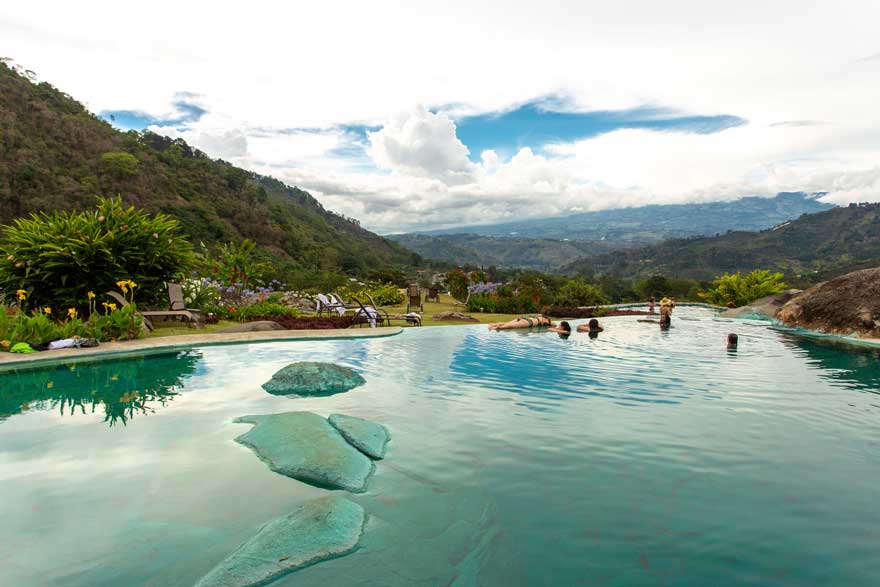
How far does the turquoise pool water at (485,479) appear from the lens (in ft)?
11.2

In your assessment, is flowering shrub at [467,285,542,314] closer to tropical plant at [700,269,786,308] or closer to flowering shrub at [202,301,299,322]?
flowering shrub at [202,301,299,322]

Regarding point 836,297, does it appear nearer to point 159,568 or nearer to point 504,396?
point 504,396

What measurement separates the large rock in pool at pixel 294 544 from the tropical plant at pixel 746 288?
28.3 m

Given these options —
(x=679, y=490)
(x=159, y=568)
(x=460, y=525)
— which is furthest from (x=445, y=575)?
(x=679, y=490)

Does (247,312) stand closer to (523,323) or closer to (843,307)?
(523,323)

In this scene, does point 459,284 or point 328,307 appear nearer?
point 328,307

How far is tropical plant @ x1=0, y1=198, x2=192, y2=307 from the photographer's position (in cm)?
1196

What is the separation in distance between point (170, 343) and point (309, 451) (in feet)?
25.4

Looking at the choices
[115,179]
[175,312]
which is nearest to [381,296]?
[175,312]

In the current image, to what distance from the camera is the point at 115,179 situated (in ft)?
189

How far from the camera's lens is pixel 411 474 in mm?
4934

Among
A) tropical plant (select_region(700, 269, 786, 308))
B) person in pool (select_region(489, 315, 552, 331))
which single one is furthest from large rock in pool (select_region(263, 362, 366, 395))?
tropical plant (select_region(700, 269, 786, 308))

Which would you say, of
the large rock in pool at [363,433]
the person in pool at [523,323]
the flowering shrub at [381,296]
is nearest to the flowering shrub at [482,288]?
the flowering shrub at [381,296]

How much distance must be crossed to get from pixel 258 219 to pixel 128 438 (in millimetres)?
71115
